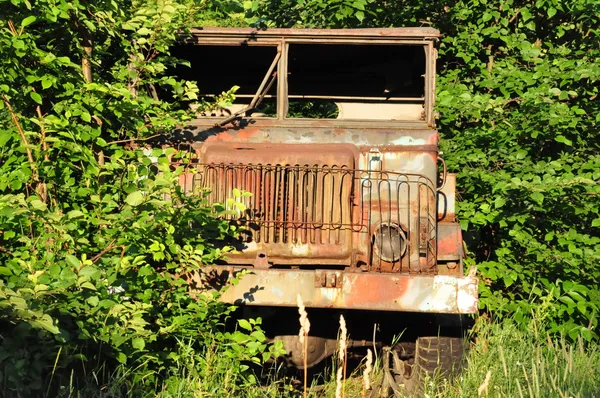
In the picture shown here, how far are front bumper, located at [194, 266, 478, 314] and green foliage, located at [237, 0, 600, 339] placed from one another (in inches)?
55.1

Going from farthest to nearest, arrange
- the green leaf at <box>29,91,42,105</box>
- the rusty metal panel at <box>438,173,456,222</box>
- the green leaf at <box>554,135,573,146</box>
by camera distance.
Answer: the green leaf at <box>554,135,573,146</box>, the rusty metal panel at <box>438,173,456,222</box>, the green leaf at <box>29,91,42,105</box>

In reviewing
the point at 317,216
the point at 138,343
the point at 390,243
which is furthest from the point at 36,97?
the point at 390,243

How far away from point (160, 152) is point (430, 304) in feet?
6.05

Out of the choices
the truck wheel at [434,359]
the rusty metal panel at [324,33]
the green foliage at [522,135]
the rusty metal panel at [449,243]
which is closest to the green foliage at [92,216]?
the rusty metal panel at [324,33]

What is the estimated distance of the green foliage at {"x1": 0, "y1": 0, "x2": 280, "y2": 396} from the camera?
4031 millimetres

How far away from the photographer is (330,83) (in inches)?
283

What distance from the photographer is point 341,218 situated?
563cm

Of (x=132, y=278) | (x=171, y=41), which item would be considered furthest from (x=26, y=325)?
(x=171, y=41)

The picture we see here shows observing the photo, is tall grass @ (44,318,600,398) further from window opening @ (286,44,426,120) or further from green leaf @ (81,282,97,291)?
window opening @ (286,44,426,120)

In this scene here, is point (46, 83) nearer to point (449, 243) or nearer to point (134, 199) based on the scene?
point (134, 199)

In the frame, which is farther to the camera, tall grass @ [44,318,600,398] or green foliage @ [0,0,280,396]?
tall grass @ [44,318,600,398]

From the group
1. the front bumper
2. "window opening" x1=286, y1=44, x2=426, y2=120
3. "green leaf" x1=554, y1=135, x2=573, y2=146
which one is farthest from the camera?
"green leaf" x1=554, y1=135, x2=573, y2=146

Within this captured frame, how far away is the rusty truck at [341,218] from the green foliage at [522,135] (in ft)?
2.99

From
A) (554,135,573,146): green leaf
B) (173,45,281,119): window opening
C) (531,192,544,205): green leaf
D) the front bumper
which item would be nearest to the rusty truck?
the front bumper
